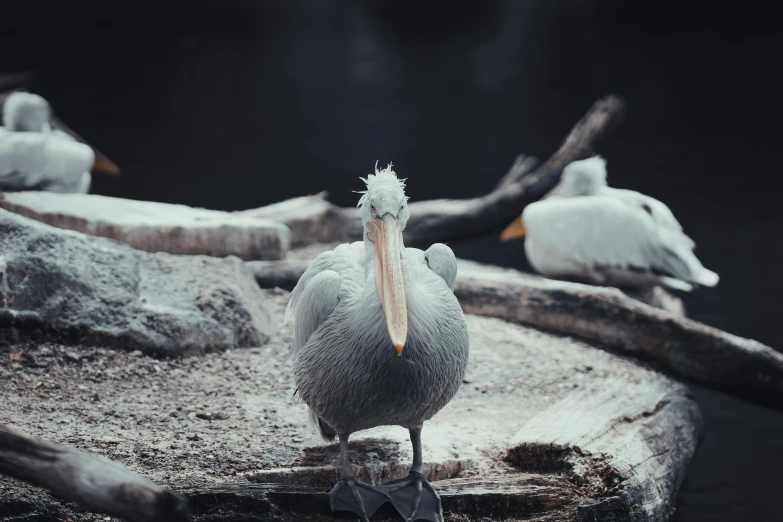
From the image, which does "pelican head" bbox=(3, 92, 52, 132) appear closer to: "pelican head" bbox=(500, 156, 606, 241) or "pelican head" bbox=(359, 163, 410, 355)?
"pelican head" bbox=(500, 156, 606, 241)

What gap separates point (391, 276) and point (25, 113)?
3.08 metres

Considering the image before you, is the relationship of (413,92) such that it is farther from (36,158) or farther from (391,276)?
(391,276)

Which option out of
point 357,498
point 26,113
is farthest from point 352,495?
point 26,113

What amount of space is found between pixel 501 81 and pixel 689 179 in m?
1.53

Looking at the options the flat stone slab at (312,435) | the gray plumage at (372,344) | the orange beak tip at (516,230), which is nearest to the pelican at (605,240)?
the orange beak tip at (516,230)

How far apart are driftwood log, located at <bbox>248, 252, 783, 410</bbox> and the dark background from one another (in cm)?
129

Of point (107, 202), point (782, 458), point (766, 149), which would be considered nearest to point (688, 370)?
point (782, 458)

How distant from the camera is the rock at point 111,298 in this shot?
8.42 feet

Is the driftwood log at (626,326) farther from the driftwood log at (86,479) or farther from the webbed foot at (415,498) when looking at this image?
the driftwood log at (86,479)

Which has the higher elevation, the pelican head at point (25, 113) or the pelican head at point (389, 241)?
the pelican head at point (25, 113)

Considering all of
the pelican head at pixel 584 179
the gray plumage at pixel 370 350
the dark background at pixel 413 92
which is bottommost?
the gray plumage at pixel 370 350

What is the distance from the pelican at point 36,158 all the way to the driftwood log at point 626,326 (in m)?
1.09

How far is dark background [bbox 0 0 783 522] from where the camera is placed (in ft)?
17.3

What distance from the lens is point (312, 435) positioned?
2266 millimetres
